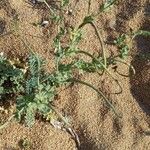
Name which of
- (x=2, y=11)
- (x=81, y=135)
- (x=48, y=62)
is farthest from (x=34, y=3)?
(x=81, y=135)

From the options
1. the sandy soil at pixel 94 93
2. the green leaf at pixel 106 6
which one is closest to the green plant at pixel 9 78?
the sandy soil at pixel 94 93

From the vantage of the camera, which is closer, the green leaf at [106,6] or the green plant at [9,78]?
the green leaf at [106,6]

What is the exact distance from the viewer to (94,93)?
3.03 m

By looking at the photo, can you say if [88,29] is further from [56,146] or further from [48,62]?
[56,146]

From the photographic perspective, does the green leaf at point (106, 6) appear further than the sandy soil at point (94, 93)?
No

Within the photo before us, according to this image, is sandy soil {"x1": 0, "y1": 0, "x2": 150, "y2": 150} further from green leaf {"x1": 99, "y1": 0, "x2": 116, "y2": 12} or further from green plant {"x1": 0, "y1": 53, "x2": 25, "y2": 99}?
green leaf {"x1": 99, "y1": 0, "x2": 116, "y2": 12}

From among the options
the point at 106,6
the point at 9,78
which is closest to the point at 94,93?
the point at 9,78

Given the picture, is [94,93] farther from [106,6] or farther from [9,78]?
[106,6]

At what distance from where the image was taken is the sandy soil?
287cm

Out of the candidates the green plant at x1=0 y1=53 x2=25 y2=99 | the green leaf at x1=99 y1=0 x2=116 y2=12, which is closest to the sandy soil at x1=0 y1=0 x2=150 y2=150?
the green plant at x1=0 y1=53 x2=25 y2=99

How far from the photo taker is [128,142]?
2.90 m

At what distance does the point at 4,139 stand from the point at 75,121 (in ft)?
1.34

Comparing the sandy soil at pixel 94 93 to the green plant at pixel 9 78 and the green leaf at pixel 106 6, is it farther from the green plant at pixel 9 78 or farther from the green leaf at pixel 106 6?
the green leaf at pixel 106 6

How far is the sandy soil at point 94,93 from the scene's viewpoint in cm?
287
